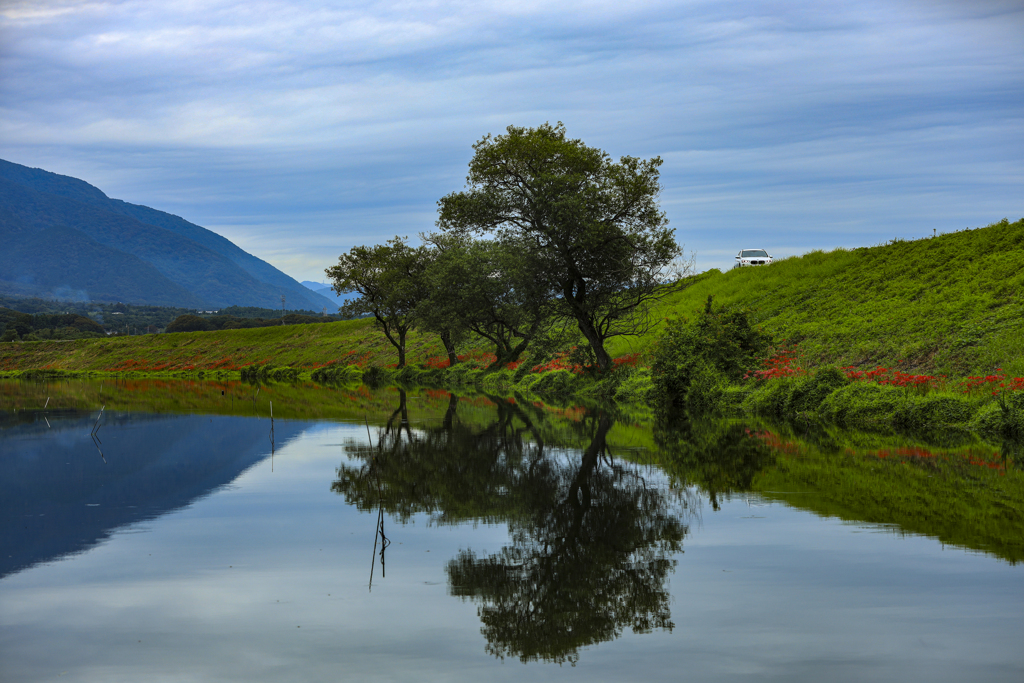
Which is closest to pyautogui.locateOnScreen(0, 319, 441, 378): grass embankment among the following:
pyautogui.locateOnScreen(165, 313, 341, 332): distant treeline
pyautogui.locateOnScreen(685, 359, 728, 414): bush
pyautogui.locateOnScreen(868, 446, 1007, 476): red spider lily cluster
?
pyautogui.locateOnScreen(165, 313, 341, 332): distant treeline

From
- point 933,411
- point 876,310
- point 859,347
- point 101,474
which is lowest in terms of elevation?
point 101,474

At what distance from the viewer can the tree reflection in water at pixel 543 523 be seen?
6.80 meters

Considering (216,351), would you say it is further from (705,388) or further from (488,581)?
(488,581)

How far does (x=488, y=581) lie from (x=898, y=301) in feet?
114

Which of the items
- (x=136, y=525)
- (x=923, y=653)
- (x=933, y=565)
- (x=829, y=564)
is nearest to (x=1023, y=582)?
(x=933, y=565)

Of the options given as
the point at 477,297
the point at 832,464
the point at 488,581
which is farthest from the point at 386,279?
the point at 488,581

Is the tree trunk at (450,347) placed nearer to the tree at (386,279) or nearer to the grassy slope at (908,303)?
the tree at (386,279)

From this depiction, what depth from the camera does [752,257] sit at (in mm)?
75750

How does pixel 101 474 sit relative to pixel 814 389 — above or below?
below

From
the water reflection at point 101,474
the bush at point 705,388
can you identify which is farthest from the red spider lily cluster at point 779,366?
the water reflection at point 101,474

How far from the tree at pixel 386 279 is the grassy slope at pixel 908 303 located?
17847 mm

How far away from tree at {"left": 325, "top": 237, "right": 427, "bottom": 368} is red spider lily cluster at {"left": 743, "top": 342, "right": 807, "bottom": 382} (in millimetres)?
29761

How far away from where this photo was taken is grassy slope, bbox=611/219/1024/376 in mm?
27766

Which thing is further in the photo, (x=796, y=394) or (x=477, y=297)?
(x=477, y=297)
